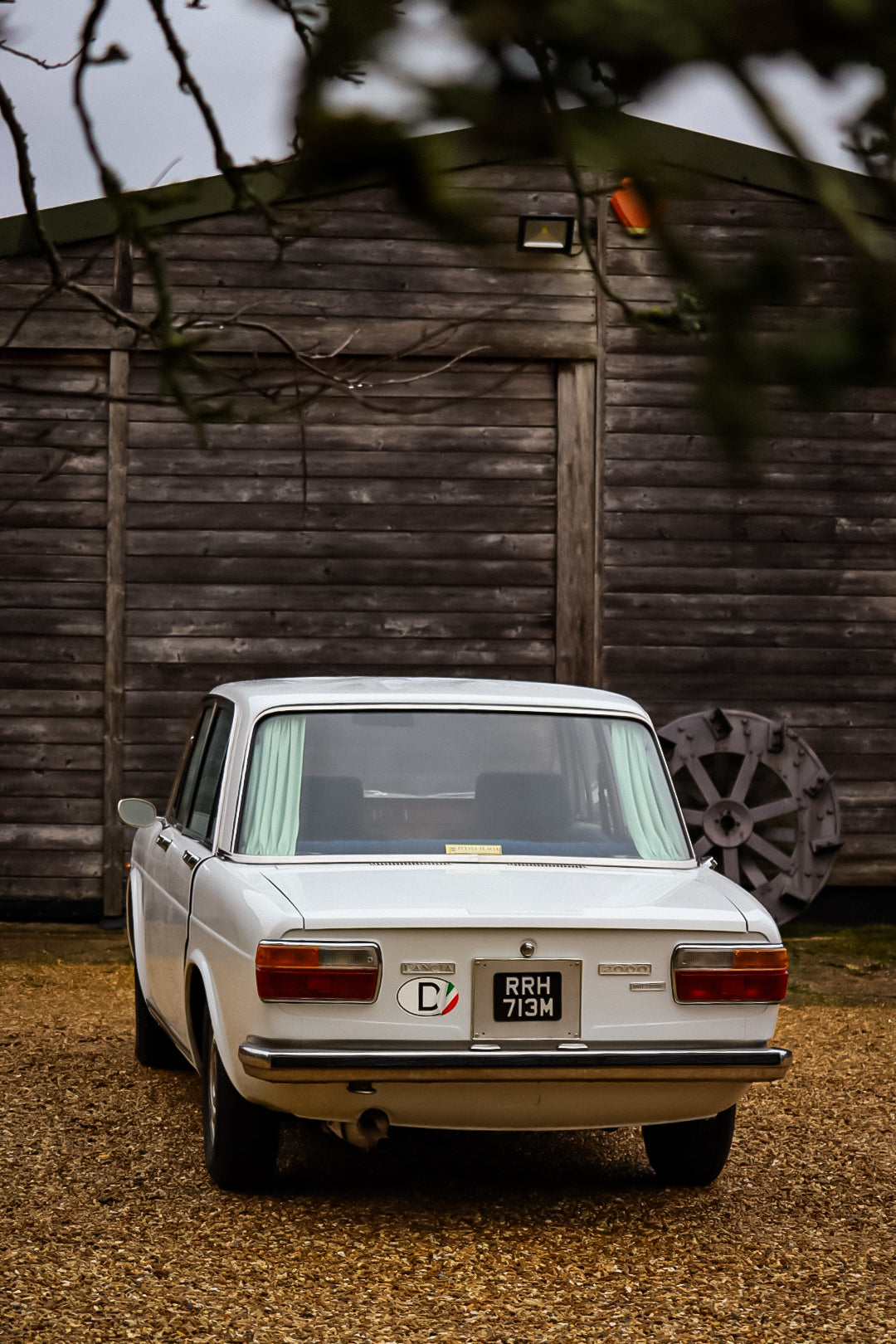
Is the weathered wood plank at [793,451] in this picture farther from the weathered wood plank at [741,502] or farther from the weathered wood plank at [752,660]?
the weathered wood plank at [752,660]

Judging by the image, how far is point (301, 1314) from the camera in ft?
11.9

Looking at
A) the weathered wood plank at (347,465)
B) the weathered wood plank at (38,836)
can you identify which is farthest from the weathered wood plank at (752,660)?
the weathered wood plank at (38,836)

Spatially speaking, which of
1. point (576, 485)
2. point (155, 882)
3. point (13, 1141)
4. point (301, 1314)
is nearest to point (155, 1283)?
point (301, 1314)

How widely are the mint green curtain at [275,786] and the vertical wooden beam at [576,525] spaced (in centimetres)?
530

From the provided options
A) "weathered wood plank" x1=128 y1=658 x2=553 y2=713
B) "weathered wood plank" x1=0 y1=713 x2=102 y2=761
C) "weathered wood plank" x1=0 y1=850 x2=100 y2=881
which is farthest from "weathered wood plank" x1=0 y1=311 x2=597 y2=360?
"weathered wood plank" x1=0 y1=850 x2=100 y2=881

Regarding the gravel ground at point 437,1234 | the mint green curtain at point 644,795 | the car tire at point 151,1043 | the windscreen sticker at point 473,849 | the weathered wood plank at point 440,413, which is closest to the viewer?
the gravel ground at point 437,1234

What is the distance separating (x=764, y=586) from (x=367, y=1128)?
679 cm

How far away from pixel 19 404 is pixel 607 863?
662 centimetres

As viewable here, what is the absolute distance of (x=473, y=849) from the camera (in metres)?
4.74

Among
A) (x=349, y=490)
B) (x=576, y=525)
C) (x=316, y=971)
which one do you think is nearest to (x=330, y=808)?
(x=316, y=971)

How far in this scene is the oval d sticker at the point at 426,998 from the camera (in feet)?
13.5

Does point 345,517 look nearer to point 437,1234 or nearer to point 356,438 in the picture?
point 356,438

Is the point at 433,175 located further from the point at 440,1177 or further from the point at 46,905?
the point at 46,905

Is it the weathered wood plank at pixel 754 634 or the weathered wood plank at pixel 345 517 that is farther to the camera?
the weathered wood plank at pixel 754 634
